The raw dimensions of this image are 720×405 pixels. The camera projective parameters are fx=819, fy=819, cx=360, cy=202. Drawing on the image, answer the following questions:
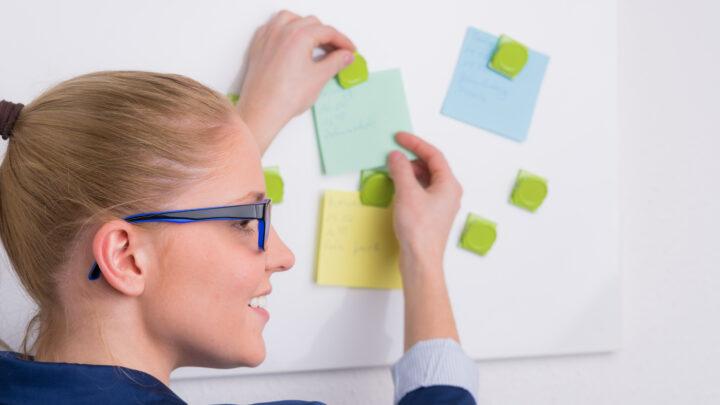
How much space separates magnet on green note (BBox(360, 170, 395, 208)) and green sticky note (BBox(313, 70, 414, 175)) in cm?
1

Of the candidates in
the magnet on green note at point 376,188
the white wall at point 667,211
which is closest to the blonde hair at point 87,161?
the magnet on green note at point 376,188

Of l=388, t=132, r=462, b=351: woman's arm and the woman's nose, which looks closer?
the woman's nose

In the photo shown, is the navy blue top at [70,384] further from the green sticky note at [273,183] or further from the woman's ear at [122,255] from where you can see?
the green sticky note at [273,183]

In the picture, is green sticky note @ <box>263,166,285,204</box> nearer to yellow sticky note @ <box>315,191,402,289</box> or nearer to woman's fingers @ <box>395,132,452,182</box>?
yellow sticky note @ <box>315,191,402,289</box>

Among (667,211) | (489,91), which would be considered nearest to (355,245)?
(489,91)

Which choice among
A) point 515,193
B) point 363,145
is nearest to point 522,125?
point 515,193

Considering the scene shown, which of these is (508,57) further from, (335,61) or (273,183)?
(273,183)

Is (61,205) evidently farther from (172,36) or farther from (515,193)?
(515,193)

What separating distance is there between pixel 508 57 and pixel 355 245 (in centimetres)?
34

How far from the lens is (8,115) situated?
76 centimetres

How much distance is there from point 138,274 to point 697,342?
3.11 ft

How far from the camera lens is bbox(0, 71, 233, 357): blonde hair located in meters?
0.73

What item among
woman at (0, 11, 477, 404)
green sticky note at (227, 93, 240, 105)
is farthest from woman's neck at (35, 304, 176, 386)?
green sticky note at (227, 93, 240, 105)

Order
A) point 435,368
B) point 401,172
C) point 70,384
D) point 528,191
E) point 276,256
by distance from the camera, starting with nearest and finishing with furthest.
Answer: point 70,384 → point 276,256 → point 435,368 → point 401,172 → point 528,191
